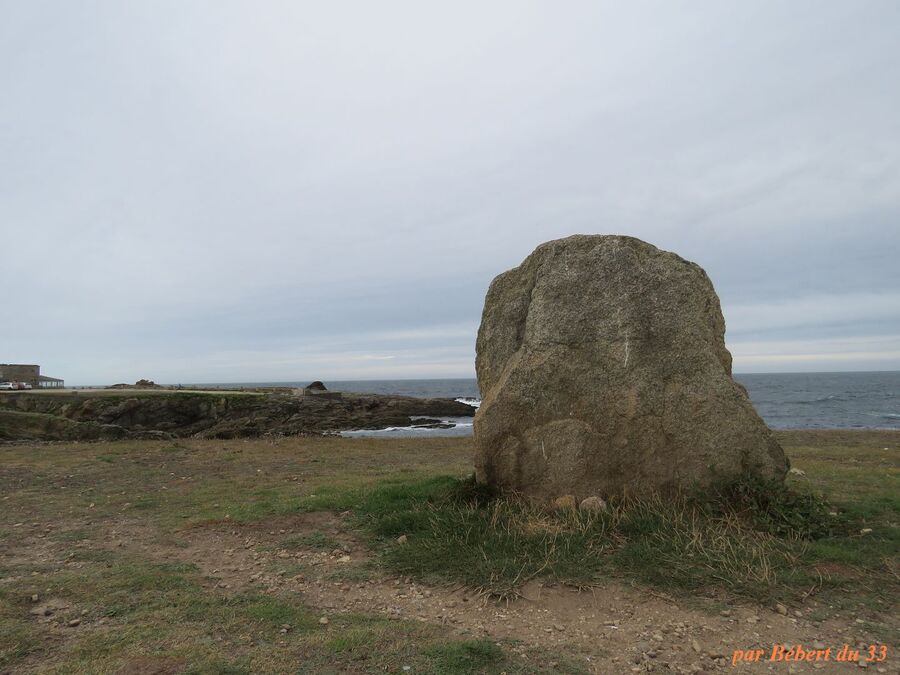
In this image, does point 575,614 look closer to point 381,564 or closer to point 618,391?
point 381,564

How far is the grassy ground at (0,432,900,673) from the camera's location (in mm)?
4051

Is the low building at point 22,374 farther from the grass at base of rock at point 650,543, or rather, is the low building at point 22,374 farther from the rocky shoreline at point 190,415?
the grass at base of rock at point 650,543

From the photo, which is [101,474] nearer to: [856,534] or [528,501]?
[528,501]

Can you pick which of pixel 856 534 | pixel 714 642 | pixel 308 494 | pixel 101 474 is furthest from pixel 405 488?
pixel 101 474

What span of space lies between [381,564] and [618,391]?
3584 millimetres

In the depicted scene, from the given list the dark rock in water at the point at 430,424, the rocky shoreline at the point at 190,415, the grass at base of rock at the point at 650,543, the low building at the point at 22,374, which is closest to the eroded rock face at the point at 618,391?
the grass at base of rock at the point at 650,543

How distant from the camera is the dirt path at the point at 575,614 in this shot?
13.3ft

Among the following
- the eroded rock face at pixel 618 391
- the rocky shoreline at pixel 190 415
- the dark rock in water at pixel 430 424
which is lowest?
the dark rock in water at pixel 430 424

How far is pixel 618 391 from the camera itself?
23.5 ft

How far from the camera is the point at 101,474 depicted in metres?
12.3

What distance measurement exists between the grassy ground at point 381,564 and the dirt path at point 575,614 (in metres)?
0.13

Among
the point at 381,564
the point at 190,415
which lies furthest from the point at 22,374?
the point at 381,564

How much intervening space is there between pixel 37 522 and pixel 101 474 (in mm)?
4641

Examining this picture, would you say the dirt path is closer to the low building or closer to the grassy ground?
the grassy ground
